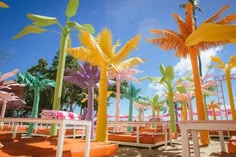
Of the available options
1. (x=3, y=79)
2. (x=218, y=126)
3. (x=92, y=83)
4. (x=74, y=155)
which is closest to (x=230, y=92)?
(x=92, y=83)

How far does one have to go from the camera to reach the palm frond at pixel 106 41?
8.59 metres

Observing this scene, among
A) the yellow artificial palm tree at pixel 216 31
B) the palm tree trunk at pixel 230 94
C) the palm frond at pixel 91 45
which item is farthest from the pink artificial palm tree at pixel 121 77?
the yellow artificial palm tree at pixel 216 31

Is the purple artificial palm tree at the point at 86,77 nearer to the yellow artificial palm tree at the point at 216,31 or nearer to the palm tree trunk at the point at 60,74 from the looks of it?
the palm tree trunk at the point at 60,74

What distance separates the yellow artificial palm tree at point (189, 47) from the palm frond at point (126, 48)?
2.54 meters

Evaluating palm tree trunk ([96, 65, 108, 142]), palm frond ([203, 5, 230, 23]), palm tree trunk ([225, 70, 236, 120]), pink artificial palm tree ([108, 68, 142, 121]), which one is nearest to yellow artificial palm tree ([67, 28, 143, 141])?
palm tree trunk ([96, 65, 108, 142])

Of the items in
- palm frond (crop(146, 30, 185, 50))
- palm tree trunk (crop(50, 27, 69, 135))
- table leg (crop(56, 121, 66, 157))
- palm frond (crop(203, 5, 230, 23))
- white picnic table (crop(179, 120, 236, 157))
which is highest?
palm frond (crop(203, 5, 230, 23))

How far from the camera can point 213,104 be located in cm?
2514

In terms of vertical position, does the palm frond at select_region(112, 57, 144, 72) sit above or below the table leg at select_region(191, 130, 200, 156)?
above

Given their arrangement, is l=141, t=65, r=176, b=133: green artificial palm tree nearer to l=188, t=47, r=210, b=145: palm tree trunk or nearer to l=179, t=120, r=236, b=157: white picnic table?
l=188, t=47, r=210, b=145: palm tree trunk

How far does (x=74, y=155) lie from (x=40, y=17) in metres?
7.04

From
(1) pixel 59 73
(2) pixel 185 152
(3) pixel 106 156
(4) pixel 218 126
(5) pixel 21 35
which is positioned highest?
(5) pixel 21 35

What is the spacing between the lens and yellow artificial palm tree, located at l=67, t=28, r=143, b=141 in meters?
7.81

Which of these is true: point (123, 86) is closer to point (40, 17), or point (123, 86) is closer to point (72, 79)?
point (72, 79)

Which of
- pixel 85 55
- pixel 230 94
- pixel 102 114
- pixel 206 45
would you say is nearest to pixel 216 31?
pixel 102 114
